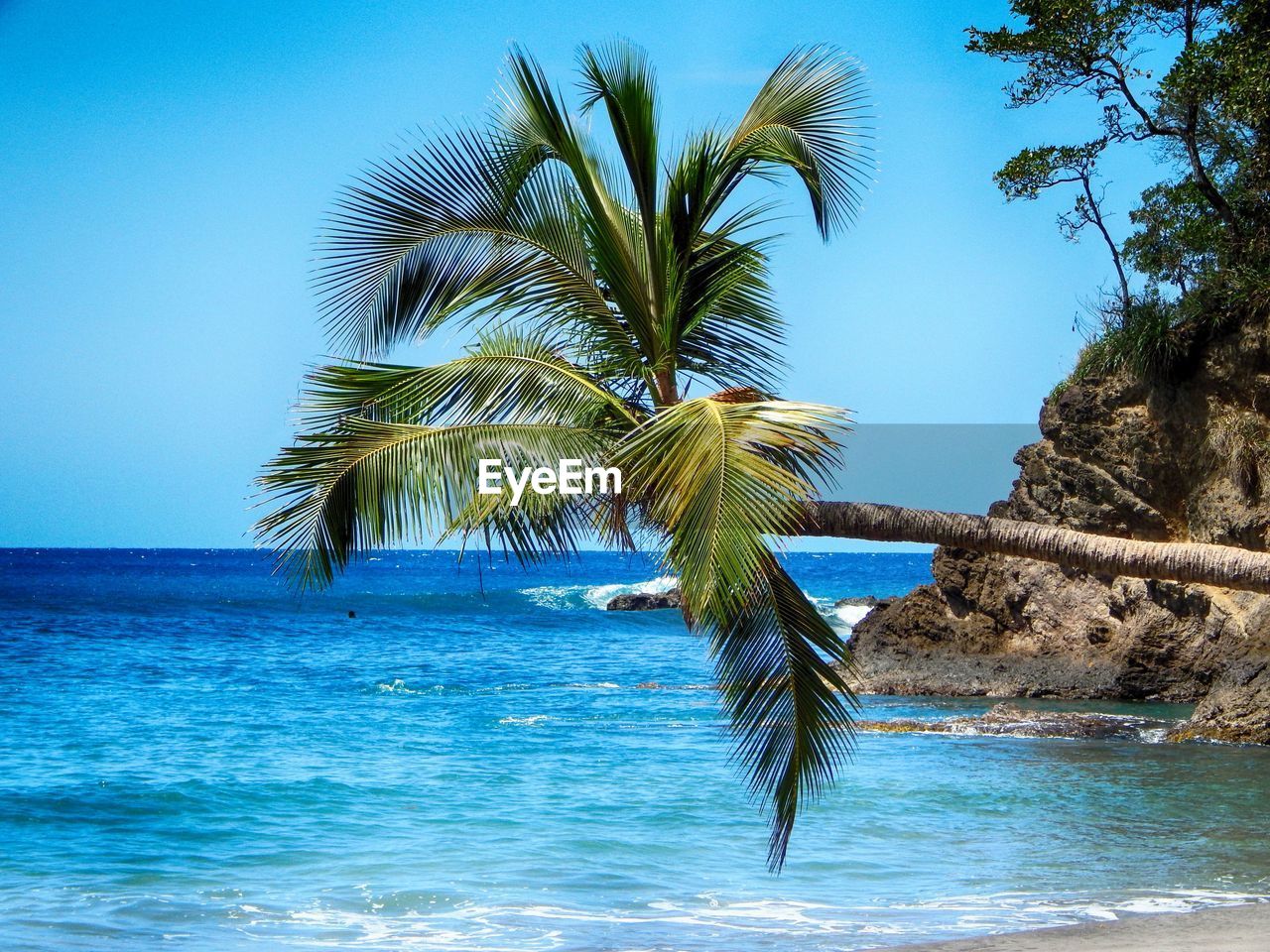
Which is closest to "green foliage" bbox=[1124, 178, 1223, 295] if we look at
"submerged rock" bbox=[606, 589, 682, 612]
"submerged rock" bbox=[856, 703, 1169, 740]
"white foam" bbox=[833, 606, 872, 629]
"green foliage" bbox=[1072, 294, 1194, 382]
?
"green foliage" bbox=[1072, 294, 1194, 382]

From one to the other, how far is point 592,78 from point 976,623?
1703 cm

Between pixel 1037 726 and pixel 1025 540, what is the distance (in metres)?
10.5

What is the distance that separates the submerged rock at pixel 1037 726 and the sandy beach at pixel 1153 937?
30.4ft

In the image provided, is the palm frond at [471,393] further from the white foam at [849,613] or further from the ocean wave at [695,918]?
the white foam at [849,613]

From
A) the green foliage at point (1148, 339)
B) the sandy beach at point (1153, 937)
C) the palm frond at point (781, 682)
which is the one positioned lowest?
the sandy beach at point (1153, 937)

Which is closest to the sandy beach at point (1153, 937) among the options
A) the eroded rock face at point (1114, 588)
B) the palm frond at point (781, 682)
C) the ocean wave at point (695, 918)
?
the ocean wave at point (695, 918)

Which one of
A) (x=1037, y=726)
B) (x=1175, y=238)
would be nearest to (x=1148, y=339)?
(x=1175, y=238)

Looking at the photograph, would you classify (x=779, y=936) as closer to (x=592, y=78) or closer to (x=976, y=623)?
(x=592, y=78)

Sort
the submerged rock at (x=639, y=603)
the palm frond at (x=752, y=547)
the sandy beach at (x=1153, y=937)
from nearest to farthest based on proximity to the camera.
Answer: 1. the palm frond at (x=752, y=547)
2. the sandy beach at (x=1153, y=937)
3. the submerged rock at (x=639, y=603)

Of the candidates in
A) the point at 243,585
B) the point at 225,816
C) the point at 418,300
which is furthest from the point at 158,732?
the point at 243,585

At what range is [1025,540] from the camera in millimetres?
7375

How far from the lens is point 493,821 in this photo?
12.3 m

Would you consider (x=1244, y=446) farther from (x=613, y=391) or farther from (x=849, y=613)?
(x=849, y=613)

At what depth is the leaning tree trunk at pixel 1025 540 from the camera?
7191 mm
